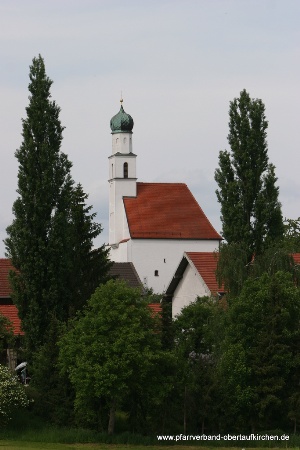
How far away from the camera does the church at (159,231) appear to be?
122m

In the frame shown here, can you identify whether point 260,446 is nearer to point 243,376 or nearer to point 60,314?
point 243,376

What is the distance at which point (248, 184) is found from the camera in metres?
60.7

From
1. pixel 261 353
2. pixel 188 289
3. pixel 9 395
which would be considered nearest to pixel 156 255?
pixel 188 289

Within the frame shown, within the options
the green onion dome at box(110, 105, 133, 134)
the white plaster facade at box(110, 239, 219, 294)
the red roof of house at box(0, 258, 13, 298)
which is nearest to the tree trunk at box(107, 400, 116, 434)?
the red roof of house at box(0, 258, 13, 298)

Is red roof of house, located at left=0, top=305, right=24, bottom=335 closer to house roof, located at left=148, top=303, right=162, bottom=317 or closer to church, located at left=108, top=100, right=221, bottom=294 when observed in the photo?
house roof, located at left=148, top=303, right=162, bottom=317

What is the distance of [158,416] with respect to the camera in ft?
155

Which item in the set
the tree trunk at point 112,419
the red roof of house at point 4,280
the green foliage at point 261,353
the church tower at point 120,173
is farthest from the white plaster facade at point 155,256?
the tree trunk at point 112,419

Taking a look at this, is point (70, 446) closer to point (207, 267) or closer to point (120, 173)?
point (207, 267)

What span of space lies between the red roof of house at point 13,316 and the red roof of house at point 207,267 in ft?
27.4

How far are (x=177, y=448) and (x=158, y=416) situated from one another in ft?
9.81

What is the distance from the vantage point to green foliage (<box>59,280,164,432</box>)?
4616 cm

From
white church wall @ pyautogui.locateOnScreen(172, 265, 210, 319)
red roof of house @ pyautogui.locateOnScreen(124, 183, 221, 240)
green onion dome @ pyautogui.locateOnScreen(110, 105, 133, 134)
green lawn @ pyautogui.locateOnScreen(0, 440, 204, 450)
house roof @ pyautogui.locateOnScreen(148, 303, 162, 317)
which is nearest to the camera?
green lawn @ pyautogui.locateOnScreen(0, 440, 204, 450)

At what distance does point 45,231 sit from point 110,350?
9833 mm

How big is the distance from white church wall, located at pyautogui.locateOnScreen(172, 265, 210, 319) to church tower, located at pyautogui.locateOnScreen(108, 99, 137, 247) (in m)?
54.3
